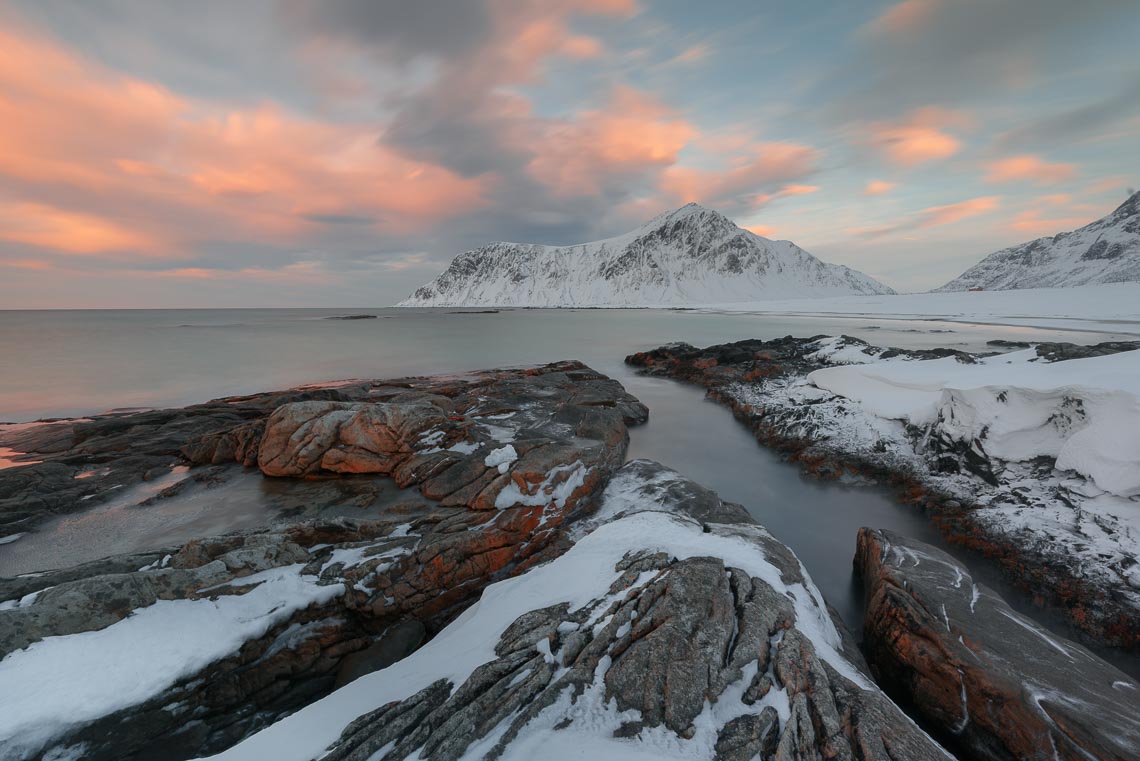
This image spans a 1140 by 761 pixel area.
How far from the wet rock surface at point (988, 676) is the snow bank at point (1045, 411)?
5556mm

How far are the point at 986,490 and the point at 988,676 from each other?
7630 millimetres

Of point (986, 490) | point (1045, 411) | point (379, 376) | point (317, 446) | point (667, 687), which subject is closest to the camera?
point (667, 687)

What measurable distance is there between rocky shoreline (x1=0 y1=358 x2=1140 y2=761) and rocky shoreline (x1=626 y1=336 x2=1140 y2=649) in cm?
244

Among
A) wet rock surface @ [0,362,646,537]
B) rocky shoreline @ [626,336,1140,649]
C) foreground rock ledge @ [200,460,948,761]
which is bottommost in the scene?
rocky shoreline @ [626,336,1140,649]

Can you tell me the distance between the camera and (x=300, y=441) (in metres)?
11.6

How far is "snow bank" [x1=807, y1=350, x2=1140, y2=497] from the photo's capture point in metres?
8.49

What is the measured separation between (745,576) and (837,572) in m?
4.87

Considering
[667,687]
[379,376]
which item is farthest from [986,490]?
[379,376]

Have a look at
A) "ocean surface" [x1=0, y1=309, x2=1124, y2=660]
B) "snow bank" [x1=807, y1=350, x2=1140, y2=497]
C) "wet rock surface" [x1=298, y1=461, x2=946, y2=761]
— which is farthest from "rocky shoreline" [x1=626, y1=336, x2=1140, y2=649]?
"wet rock surface" [x1=298, y1=461, x2=946, y2=761]

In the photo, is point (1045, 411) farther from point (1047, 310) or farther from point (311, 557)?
point (1047, 310)

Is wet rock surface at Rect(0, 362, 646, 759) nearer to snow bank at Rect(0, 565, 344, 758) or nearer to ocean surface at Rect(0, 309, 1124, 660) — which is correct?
snow bank at Rect(0, 565, 344, 758)

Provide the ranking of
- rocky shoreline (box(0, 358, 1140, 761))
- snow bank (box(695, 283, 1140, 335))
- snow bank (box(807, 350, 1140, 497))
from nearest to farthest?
rocky shoreline (box(0, 358, 1140, 761)), snow bank (box(807, 350, 1140, 497)), snow bank (box(695, 283, 1140, 335))

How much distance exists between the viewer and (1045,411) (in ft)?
33.2

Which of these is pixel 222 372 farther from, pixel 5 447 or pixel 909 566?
pixel 909 566
